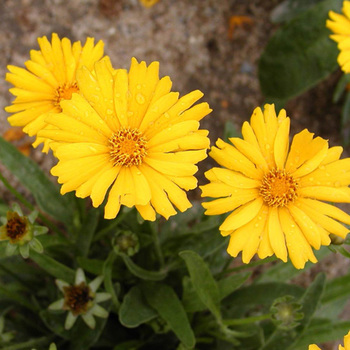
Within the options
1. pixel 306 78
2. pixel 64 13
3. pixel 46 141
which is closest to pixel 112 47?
pixel 64 13

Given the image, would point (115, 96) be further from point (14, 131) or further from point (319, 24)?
point (319, 24)

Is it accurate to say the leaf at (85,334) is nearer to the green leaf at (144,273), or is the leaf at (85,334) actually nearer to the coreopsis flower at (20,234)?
the green leaf at (144,273)

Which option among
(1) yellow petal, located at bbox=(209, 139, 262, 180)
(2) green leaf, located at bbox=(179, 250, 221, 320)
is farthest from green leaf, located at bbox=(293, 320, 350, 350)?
(1) yellow petal, located at bbox=(209, 139, 262, 180)

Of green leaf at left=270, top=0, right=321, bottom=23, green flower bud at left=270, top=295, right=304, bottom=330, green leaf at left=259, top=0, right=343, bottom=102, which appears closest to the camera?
green flower bud at left=270, top=295, right=304, bottom=330

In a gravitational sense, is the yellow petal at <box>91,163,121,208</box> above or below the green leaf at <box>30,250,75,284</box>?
below

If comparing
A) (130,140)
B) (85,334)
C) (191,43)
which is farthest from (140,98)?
(191,43)

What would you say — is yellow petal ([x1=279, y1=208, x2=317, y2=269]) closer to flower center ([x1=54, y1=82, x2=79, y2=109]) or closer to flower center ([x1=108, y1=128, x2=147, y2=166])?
flower center ([x1=108, y1=128, x2=147, y2=166])

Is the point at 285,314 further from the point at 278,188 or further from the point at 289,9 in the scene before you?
the point at 289,9
